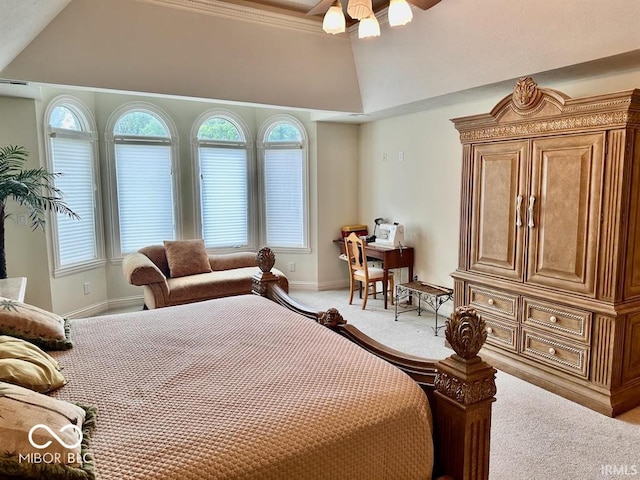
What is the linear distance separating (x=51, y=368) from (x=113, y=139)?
414cm

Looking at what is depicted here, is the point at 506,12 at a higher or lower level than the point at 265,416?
higher

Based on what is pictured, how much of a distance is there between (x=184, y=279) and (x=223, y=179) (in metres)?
1.74

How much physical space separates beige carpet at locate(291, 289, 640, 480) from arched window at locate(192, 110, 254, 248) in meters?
3.98

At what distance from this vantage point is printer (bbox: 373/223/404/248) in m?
5.14

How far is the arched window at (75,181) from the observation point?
4414 millimetres

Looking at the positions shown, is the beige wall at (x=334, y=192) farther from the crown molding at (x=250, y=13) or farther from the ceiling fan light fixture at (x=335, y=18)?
the ceiling fan light fixture at (x=335, y=18)

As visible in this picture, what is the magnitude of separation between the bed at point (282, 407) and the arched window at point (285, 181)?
13.3 feet

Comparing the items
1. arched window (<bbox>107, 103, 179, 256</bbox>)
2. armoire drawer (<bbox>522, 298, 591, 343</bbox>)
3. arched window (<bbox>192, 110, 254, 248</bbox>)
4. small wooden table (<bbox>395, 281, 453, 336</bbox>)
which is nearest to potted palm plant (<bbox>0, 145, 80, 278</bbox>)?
arched window (<bbox>107, 103, 179, 256</bbox>)

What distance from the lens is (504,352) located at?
3391mm

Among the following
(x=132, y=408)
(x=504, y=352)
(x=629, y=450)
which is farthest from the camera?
(x=504, y=352)

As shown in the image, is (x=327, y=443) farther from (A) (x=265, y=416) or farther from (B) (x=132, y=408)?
(B) (x=132, y=408)

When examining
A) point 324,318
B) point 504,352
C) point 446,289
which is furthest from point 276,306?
point 446,289

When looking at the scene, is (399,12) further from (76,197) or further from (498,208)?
(76,197)

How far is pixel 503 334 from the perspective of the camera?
3.39m
